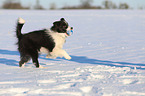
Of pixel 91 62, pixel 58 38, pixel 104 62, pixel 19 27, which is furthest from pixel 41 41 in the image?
pixel 104 62

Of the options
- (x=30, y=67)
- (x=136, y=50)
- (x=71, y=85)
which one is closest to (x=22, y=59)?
(x=30, y=67)

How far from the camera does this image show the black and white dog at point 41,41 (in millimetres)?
4578

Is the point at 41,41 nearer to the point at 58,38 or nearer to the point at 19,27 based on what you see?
the point at 58,38

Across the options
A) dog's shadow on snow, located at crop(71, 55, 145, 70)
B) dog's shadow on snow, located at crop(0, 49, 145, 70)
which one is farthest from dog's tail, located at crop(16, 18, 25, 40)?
dog's shadow on snow, located at crop(71, 55, 145, 70)

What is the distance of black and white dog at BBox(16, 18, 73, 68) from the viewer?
4.58m

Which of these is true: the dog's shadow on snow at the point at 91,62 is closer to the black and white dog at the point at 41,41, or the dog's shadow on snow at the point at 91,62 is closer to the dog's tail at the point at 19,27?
the black and white dog at the point at 41,41

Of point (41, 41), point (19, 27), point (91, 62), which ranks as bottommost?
point (91, 62)

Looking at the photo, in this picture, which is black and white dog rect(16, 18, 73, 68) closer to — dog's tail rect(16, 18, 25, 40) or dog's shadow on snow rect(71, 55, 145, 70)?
dog's tail rect(16, 18, 25, 40)

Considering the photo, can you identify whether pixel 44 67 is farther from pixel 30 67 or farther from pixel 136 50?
pixel 136 50

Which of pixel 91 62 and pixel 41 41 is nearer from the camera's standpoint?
pixel 41 41

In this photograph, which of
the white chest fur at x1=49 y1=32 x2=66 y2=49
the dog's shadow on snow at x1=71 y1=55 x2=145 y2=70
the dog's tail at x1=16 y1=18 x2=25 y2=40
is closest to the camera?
the dog's tail at x1=16 y1=18 x2=25 y2=40

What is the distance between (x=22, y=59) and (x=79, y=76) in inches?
54.7

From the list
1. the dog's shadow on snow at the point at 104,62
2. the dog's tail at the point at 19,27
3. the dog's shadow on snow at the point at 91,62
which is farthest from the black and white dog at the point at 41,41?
the dog's shadow on snow at the point at 104,62

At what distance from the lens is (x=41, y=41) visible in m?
4.61
